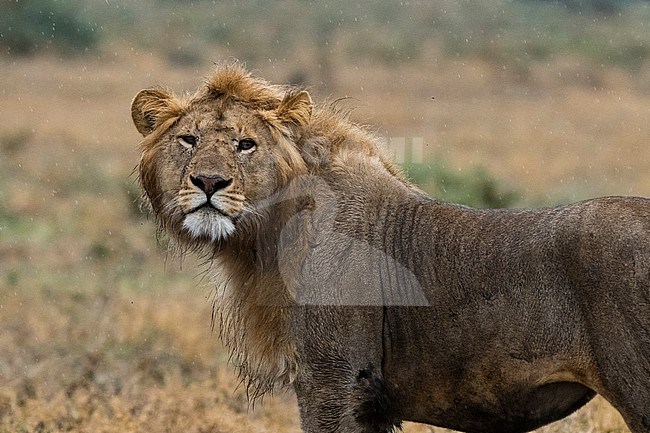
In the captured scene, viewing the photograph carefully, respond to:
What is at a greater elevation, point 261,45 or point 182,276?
point 261,45

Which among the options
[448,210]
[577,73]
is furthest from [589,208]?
[577,73]

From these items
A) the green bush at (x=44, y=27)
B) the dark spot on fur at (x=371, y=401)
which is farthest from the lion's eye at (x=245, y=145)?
the green bush at (x=44, y=27)

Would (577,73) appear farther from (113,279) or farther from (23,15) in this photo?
(113,279)

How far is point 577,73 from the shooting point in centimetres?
2430

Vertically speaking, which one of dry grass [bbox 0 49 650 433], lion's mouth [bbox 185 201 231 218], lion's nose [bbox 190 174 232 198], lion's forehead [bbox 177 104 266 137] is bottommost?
dry grass [bbox 0 49 650 433]

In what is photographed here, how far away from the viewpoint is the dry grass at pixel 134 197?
22.8 feet

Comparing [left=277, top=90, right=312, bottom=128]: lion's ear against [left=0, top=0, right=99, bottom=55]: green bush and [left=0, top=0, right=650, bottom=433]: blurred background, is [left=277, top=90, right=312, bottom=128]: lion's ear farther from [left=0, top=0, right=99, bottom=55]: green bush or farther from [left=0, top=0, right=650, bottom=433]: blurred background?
[left=0, top=0, right=99, bottom=55]: green bush

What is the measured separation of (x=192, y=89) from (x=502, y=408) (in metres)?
2.72

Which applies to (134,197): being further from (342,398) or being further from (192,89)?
(342,398)

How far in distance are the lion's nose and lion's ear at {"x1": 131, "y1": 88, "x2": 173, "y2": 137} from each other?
1.51 ft

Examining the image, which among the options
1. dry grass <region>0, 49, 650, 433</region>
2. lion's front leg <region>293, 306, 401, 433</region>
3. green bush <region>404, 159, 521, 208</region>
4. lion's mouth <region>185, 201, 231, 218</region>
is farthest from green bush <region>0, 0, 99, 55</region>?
lion's front leg <region>293, 306, 401, 433</region>

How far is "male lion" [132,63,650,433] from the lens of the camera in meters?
3.99

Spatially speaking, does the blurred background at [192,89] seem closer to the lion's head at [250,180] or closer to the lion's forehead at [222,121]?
the lion's head at [250,180]

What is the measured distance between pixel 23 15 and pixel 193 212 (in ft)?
76.8
